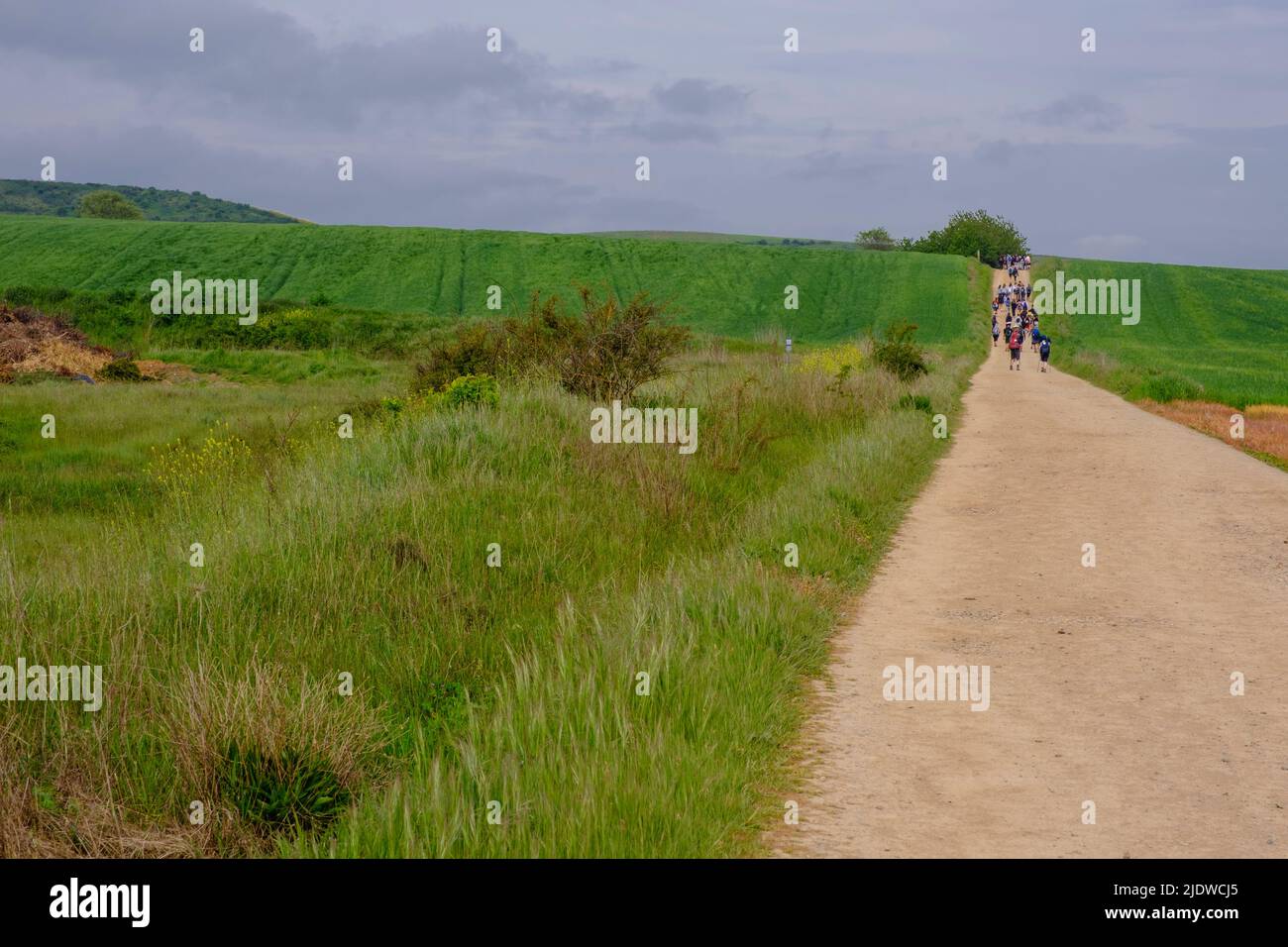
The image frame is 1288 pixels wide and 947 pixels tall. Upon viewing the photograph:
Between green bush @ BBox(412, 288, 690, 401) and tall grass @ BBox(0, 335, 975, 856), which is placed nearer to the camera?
tall grass @ BBox(0, 335, 975, 856)

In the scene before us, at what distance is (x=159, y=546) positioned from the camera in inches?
363

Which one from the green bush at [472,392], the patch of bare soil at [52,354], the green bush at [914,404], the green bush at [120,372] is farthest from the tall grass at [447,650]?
the patch of bare soil at [52,354]

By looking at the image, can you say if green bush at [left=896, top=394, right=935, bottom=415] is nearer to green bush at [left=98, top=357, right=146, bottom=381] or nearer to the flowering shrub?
the flowering shrub

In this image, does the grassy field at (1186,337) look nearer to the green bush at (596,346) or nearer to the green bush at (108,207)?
the green bush at (596,346)

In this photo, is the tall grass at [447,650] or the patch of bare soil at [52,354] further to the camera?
the patch of bare soil at [52,354]

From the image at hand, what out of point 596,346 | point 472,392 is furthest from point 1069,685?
point 596,346

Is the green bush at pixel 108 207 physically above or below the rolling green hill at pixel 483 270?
above

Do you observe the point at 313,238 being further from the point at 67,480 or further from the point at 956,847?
the point at 956,847

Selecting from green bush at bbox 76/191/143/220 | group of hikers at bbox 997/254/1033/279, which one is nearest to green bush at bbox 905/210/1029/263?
group of hikers at bbox 997/254/1033/279

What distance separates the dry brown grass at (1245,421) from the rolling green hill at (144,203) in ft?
531

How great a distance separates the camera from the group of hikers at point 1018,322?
40.0m

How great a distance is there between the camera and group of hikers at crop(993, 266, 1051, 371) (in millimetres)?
40000

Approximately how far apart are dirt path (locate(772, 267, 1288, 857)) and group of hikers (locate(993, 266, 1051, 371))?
26.8m

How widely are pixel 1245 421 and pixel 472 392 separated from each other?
16365 millimetres
